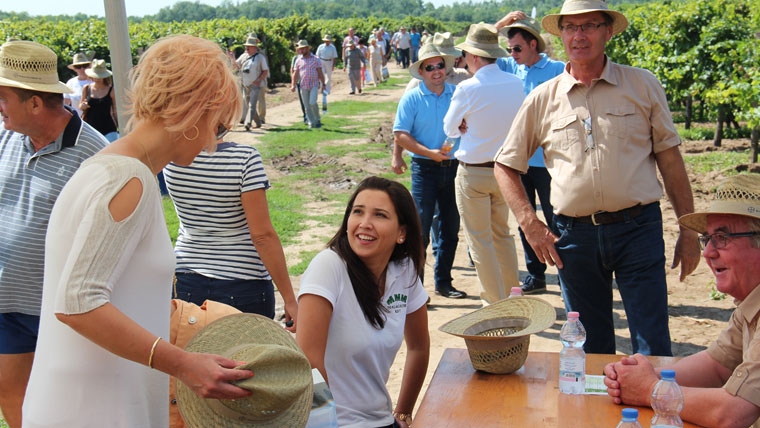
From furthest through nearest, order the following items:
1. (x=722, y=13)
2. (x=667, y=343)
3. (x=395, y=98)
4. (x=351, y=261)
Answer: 1. (x=395, y=98)
2. (x=722, y=13)
3. (x=667, y=343)
4. (x=351, y=261)

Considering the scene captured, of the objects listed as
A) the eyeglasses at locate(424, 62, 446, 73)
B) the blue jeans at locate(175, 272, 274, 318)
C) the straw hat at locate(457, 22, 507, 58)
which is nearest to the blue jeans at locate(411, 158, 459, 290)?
the eyeglasses at locate(424, 62, 446, 73)

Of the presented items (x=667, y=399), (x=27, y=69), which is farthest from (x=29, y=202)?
(x=667, y=399)

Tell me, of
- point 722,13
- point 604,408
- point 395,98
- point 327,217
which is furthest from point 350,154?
point 604,408

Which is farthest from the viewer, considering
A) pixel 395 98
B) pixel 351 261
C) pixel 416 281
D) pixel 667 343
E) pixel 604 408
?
pixel 395 98

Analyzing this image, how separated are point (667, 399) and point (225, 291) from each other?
6.98 feet

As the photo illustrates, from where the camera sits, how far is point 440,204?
6770 mm

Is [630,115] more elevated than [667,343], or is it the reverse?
[630,115]

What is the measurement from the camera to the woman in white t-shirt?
10.2 feet

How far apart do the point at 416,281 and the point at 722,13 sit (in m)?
13.5

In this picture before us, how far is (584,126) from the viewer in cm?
397

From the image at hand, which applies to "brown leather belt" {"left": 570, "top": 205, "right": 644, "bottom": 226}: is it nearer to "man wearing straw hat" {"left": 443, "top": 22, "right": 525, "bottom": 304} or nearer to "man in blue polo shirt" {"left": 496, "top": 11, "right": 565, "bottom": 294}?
"man wearing straw hat" {"left": 443, "top": 22, "right": 525, "bottom": 304}

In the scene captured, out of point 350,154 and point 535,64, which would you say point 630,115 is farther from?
point 350,154

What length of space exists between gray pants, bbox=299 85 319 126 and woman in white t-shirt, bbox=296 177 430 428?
14411 mm

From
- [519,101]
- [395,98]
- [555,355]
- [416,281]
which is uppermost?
[519,101]
